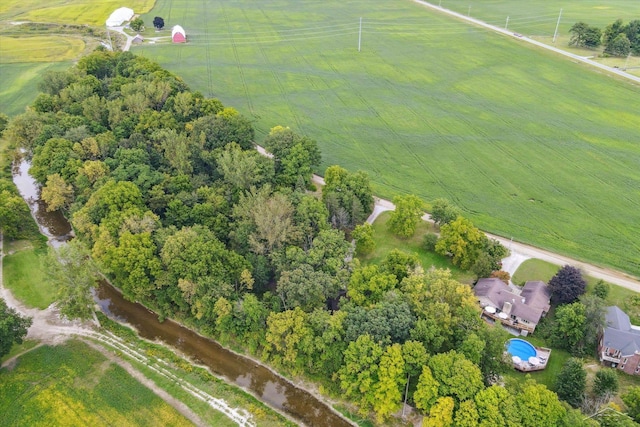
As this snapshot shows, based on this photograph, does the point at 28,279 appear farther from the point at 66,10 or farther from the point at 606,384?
the point at 66,10

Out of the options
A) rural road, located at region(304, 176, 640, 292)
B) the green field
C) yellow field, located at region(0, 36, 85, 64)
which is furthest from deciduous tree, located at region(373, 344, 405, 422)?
the green field

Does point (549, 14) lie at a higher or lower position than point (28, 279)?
higher

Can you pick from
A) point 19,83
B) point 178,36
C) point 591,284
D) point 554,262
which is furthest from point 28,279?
point 178,36

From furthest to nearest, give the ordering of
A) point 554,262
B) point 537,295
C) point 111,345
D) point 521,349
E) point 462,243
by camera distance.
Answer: point 554,262, point 462,243, point 537,295, point 111,345, point 521,349

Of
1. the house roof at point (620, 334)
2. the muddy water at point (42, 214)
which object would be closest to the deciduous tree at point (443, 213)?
the house roof at point (620, 334)

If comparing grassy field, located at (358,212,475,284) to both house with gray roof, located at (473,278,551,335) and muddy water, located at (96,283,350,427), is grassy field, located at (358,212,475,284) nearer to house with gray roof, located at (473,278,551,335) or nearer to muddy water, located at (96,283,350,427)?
house with gray roof, located at (473,278,551,335)

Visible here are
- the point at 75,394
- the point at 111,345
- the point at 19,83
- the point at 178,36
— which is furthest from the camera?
the point at 178,36
